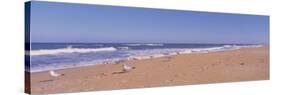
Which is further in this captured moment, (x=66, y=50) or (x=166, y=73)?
(x=166, y=73)

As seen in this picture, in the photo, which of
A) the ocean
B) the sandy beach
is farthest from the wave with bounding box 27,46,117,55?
the sandy beach

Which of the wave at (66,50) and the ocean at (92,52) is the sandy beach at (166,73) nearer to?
the ocean at (92,52)

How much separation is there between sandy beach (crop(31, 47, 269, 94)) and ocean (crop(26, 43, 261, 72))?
0.05 m

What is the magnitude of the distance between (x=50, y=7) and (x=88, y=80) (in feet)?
2.65

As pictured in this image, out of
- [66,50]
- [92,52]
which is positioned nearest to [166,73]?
[92,52]

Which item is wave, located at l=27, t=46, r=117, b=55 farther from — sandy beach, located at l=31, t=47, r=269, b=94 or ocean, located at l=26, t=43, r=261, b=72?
sandy beach, located at l=31, t=47, r=269, b=94

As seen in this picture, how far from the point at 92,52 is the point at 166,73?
2.97 ft

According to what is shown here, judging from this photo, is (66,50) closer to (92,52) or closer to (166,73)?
(92,52)

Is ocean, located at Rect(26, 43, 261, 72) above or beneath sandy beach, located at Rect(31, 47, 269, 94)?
above

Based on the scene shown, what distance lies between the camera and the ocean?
3637 millimetres

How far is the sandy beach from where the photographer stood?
3.80 metres

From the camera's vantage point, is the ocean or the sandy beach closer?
the ocean

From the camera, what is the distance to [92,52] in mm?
3949

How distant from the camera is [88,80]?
3936 millimetres
